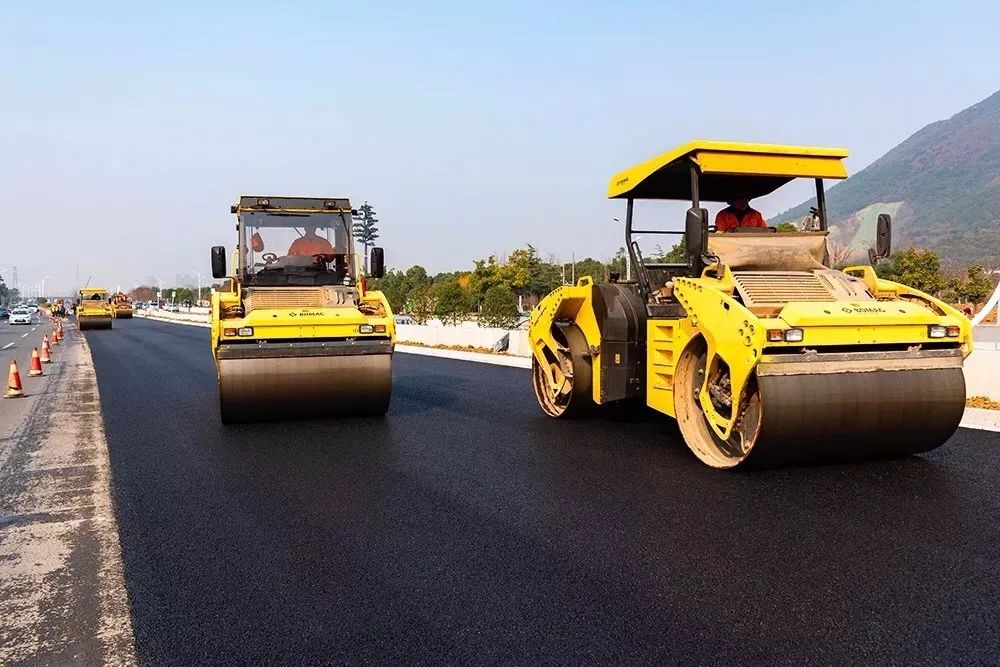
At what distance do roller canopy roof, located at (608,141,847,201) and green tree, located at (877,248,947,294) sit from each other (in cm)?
3652

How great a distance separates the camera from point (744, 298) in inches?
242

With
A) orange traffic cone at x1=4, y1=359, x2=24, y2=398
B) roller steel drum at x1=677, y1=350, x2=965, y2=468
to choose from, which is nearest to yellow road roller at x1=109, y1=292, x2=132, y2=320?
orange traffic cone at x1=4, y1=359, x2=24, y2=398

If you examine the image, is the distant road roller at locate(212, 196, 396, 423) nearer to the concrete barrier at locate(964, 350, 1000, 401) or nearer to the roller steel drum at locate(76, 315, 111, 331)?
the concrete barrier at locate(964, 350, 1000, 401)

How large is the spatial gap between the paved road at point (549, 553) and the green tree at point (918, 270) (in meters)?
37.7

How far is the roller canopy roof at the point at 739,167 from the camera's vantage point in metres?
6.89

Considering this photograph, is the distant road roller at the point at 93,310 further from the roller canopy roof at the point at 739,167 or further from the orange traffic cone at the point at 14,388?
the roller canopy roof at the point at 739,167

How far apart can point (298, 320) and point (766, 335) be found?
16.6 ft

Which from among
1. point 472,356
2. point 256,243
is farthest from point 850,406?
point 472,356

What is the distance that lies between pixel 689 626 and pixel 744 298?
3222 mm

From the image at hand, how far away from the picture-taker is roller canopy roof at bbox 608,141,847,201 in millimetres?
6895

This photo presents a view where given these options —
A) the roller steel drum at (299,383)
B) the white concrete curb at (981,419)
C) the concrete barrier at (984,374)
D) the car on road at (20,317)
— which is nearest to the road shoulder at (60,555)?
the roller steel drum at (299,383)

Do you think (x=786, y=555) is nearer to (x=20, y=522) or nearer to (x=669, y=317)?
(x=669, y=317)

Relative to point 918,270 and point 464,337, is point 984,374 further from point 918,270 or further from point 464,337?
point 918,270

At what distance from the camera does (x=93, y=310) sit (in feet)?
139
